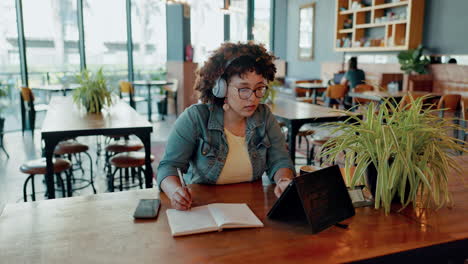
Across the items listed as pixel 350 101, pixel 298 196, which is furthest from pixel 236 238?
pixel 350 101

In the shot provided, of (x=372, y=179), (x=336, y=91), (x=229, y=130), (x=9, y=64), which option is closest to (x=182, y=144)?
(x=229, y=130)

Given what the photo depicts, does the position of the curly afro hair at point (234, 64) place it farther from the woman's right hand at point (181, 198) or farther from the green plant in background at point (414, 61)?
the green plant in background at point (414, 61)

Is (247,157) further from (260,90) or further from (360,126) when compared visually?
(360,126)

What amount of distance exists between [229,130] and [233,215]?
0.63 meters

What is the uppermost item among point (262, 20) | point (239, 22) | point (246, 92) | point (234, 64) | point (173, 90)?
→ point (262, 20)

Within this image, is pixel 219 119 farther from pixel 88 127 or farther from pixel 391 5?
pixel 391 5

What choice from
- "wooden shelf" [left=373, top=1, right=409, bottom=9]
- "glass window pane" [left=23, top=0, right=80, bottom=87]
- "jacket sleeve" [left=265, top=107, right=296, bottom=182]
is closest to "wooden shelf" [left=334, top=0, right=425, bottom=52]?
"wooden shelf" [left=373, top=1, right=409, bottom=9]

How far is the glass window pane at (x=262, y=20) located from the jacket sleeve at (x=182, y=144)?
32.2 feet

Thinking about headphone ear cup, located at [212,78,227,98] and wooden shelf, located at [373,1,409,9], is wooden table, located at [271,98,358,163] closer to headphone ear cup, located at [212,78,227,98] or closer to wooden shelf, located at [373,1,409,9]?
headphone ear cup, located at [212,78,227,98]

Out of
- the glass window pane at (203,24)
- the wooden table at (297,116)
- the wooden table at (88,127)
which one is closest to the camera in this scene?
the wooden table at (88,127)

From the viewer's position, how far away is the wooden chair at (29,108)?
666 cm

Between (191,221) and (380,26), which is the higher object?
(380,26)

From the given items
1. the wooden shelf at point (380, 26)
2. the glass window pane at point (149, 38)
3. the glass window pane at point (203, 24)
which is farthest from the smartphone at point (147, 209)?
the glass window pane at point (203, 24)

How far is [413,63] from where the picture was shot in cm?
706
